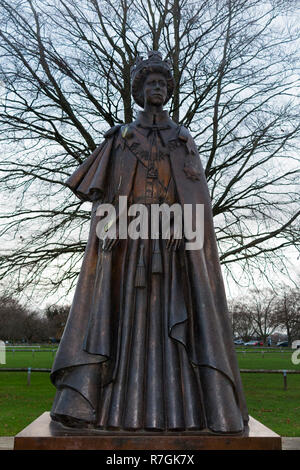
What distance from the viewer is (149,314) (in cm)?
361

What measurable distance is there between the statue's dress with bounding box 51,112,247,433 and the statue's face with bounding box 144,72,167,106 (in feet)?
1.36

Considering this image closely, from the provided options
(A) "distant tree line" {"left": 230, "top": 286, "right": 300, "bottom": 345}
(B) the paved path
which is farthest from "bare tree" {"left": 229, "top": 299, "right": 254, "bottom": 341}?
(B) the paved path

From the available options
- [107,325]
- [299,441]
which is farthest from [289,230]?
[107,325]

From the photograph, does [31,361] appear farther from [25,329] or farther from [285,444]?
[25,329]

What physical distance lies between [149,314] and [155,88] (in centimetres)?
190

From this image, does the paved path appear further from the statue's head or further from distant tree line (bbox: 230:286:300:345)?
distant tree line (bbox: 230:286:300:345)

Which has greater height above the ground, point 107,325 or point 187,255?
point 187,255

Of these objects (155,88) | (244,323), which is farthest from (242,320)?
(155,88)

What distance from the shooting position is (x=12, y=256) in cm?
1323

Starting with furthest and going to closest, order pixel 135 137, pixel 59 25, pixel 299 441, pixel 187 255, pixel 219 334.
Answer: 1. pixel 59 25
2. pixel 299 441
3. pixel 135 137
4. pixel 187 255
5. pixel 219 334

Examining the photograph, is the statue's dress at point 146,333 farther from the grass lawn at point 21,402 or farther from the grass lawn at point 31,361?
the grass lawn at point 31,361

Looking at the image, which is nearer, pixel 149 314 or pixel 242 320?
pixel 149 314

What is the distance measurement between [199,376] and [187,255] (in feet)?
2.90

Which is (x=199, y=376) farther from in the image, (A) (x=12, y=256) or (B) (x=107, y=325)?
(A) (x=12, y=256)
